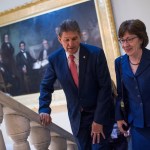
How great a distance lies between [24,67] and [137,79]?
2.52m

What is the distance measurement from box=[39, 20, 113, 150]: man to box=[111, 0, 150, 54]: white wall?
144 centimetres

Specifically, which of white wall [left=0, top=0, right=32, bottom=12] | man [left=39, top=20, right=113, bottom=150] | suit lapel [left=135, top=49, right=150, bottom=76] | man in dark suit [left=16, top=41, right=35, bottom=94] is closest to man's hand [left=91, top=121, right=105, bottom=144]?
man [left=39, top=20, right=113, bottom=150]

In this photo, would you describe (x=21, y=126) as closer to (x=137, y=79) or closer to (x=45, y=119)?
(x=45, y=119)

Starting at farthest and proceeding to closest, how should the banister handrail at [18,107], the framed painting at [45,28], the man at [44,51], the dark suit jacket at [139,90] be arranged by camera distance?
the man at [44,51], the framed painting at [45,28], the dark suit jacket at [139,90], the banister handrail at [18,107]

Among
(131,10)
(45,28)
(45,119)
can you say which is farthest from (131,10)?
(45,119)

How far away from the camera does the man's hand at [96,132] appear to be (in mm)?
1862

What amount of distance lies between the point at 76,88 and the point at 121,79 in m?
0.31

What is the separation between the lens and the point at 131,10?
323 cm

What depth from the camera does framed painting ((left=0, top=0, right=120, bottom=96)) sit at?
333 centimetres

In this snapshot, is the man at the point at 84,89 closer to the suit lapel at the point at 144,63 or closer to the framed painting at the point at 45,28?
the suit lapel at the point at 144,63

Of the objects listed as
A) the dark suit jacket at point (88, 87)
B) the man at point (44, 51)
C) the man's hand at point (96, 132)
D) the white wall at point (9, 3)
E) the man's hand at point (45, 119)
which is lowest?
the man's hand at point (96, 132)

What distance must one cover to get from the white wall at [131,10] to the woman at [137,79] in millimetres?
1448

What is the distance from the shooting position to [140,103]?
5.62ft

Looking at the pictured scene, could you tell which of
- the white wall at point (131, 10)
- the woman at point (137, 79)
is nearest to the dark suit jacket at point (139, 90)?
the woman at point (137, 79)
